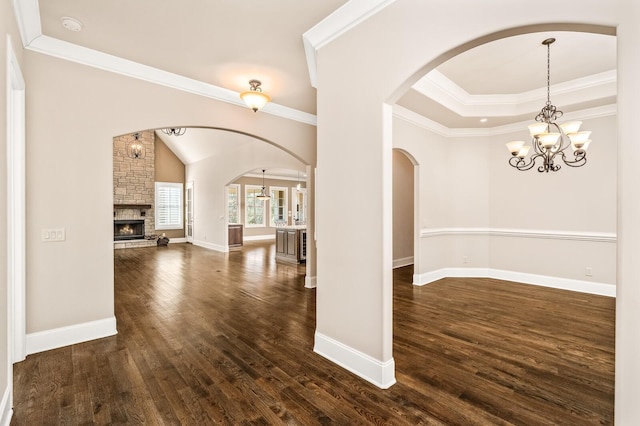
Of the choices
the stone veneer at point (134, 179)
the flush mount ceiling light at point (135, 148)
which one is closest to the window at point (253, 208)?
the stone veneer at point (134, 179)

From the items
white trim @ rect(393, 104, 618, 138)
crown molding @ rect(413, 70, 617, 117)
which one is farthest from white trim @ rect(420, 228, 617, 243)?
crown molding @ rect(413, 70, 617, 117)

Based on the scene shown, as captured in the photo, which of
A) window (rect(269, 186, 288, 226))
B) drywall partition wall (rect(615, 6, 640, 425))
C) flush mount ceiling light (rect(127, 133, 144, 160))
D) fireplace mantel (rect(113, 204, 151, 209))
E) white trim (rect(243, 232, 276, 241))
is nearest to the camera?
drywall partition wall (rect(615, 6, 640, 425))

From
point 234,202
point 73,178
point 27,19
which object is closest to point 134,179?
point 234,202

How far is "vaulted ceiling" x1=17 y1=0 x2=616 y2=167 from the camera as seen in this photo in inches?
99.6

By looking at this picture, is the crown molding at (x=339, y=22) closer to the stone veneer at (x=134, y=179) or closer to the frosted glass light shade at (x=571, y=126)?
the frosted glass light shade at (x=571, y=126)

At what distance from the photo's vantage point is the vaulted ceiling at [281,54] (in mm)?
2529

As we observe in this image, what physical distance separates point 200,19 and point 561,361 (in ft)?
14.8

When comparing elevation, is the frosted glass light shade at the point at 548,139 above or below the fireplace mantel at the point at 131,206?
above

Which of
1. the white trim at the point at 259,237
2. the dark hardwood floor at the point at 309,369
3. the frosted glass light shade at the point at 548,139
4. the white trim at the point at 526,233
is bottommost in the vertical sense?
the dark hardwood floor at the point at 309,369

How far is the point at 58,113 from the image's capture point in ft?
9.75

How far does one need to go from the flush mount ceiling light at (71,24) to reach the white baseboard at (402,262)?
6292 millimetres

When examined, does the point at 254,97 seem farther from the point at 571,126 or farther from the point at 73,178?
the point at 571,126

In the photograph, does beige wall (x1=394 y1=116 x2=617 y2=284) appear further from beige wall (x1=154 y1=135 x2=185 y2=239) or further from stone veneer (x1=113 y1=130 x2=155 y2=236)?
beige wall (x1=154 y1=135 x2=185 y2=239)

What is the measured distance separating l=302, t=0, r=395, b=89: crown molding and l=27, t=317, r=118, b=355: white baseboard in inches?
143
